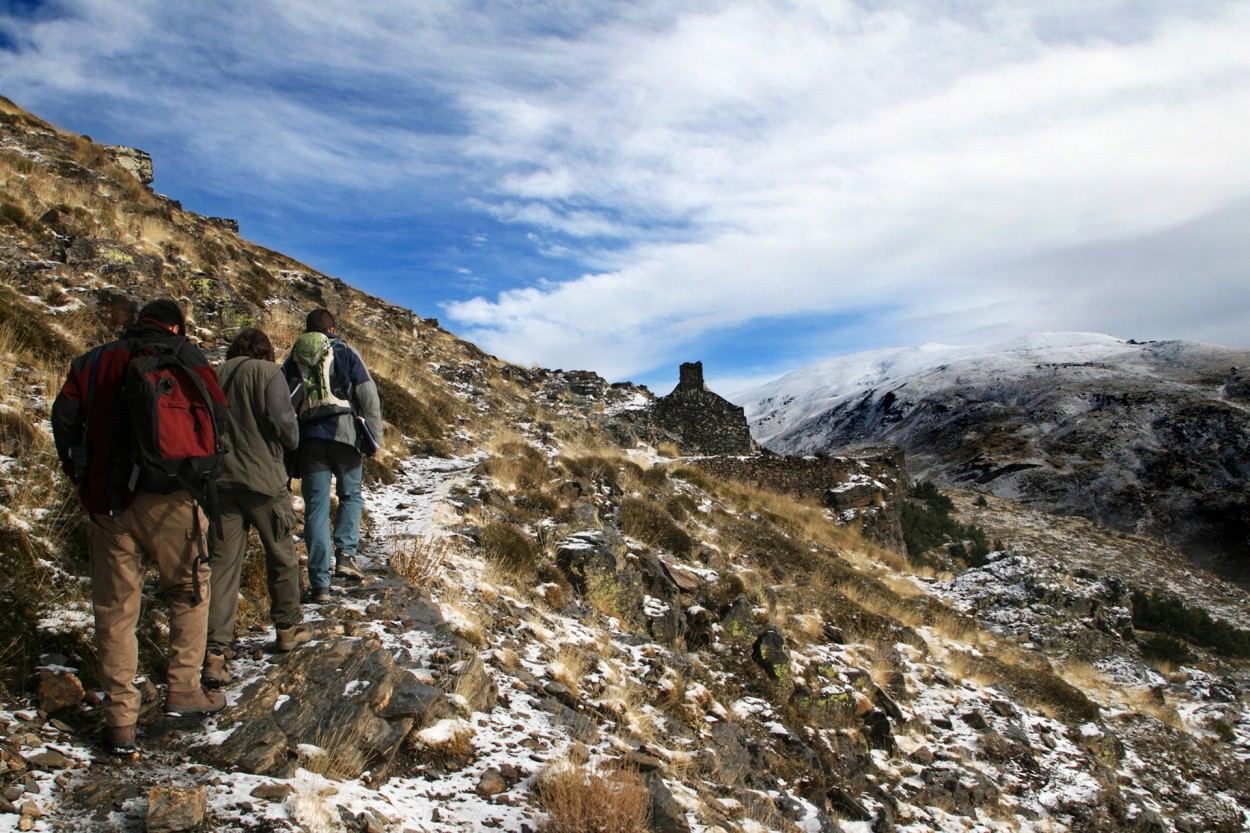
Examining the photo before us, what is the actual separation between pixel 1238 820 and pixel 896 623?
546 cm

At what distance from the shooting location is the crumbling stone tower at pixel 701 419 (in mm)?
28625

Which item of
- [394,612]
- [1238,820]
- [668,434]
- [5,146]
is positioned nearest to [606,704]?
[394,612]

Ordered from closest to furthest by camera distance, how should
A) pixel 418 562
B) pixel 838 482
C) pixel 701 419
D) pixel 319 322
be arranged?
pixel 319 322
pixel 418 562
pixel 838 482
pixel 701 419

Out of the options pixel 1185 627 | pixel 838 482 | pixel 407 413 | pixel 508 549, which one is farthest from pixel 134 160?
pixel 1185 627

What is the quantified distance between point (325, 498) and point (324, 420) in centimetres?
67

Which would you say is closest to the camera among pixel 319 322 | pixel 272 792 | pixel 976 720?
pixel 272 792

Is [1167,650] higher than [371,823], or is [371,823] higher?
[371,823]

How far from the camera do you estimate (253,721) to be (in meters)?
3.78

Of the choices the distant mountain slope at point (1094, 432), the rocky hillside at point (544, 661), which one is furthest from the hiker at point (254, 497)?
the distant mountain slope at point (1094, 432)

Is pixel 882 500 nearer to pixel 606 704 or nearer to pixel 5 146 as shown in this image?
pixel 606 704

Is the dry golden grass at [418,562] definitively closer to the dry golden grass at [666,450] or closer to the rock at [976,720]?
the rock at [976,720]

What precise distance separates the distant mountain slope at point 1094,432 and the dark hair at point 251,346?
44.8 metres

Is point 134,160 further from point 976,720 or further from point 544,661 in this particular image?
point 976,720

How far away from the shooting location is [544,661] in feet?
19.5
